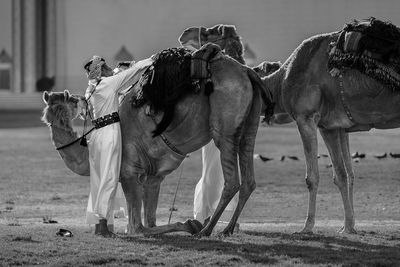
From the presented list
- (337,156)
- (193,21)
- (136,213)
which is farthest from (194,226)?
(193,21)

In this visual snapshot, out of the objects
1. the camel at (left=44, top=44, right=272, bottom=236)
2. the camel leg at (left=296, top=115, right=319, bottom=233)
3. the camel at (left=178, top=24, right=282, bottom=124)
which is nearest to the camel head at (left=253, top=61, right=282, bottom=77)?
the camel at (left=178, top=24, right=282, bottom=124)

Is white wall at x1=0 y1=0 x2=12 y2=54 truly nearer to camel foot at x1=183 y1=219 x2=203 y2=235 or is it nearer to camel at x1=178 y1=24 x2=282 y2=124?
camel at x1=178 y1=24 x2=282 y2=124

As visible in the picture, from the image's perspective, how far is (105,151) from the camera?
41.9 ft

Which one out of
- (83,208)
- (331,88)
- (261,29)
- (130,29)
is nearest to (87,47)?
(130,29)

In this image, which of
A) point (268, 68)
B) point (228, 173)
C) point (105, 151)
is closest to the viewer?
point (228, 173)

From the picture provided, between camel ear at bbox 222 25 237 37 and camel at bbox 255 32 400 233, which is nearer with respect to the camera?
camel at bbox 255 32 400 233

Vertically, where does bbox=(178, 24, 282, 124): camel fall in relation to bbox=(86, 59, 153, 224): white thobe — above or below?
above

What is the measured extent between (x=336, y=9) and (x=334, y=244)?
175 ft

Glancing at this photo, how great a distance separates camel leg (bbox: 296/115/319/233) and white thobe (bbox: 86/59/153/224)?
1806mm

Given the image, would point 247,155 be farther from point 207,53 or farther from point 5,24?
point 5,24

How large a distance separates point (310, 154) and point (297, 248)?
6.22 ft

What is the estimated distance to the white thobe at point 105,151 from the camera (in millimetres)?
12703

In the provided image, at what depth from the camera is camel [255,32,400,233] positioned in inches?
526

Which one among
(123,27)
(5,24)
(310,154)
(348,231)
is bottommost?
(5,24)
